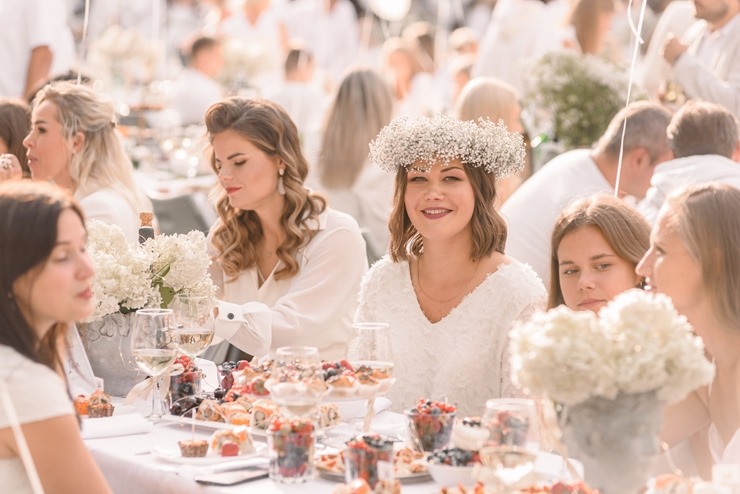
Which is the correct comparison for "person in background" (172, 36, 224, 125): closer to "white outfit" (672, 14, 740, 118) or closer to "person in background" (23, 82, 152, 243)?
"white outfit" (672, 14, 740, 118)

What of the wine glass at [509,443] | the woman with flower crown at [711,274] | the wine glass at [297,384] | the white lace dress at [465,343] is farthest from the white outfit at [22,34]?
the wine glass at [509,443]

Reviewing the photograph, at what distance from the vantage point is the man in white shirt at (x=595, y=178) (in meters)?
4.86

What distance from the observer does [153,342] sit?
9.53ft

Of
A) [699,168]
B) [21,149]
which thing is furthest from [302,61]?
[699,168]

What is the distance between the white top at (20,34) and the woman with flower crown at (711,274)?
4.87 meters

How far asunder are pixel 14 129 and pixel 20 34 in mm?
2044

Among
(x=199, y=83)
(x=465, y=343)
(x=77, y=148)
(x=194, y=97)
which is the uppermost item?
(x=199, y=83)

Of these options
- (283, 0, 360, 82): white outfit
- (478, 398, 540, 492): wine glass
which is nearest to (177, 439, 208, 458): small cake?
(478, 398, 540, 492): wine glass

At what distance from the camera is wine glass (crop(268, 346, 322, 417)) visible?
2387 mm

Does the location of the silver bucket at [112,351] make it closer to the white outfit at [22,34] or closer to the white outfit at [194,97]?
the white outfit at [22,34]

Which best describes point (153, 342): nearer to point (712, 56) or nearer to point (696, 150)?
point (696, 150)

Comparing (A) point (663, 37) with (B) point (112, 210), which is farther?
(A) point (663, 37)

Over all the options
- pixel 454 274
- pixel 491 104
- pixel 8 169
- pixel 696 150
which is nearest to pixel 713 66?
pixel 491 104

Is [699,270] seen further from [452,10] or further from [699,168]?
[452,10]
